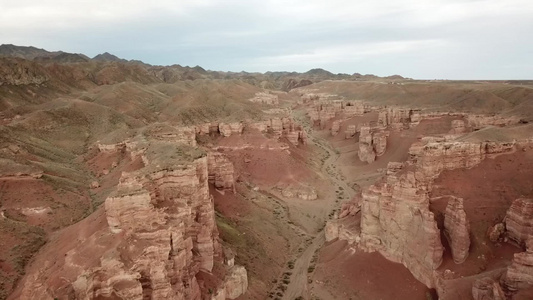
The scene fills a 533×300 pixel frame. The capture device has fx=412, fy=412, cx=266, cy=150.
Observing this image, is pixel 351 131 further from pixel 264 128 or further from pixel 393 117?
pixel 264 128

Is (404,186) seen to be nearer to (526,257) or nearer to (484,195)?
(484,195)

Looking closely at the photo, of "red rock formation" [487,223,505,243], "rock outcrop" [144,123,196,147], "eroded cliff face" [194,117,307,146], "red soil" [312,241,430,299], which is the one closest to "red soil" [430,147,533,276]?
"red rock formation" [487,223,505,243]

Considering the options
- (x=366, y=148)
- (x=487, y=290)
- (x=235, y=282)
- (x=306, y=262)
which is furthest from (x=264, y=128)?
(x=487, y=290)

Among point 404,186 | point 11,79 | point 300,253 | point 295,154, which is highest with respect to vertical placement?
point 11,79

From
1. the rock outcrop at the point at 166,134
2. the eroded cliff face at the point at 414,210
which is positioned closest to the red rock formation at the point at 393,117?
the rock outcrop at the point at 166,134

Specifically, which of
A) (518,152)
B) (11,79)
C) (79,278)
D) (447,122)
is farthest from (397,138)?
(11,79)

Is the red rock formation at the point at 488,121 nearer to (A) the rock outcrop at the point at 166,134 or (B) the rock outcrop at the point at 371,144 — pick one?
(B) the rock outcrop at the point at 371,144

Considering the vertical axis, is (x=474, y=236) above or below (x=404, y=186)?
below

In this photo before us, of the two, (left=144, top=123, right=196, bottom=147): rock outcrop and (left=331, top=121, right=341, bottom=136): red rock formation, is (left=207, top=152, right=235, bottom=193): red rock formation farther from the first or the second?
(left=331, top=121, right=341, bottom=136): red rock formation
